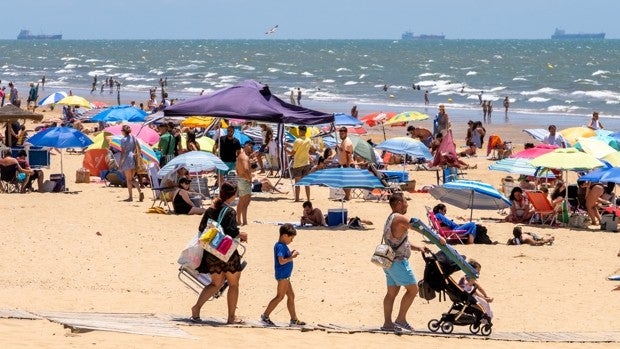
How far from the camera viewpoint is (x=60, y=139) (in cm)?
1920

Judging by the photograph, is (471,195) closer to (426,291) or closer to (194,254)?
(426,291)

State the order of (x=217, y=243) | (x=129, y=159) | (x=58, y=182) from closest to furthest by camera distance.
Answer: (x=217, y=243) < (x=129, y=159) < (x=58, y=182)

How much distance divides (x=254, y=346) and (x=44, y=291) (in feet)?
10.6

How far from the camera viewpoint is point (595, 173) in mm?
16578

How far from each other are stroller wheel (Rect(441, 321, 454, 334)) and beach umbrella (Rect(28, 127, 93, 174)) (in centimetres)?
1065

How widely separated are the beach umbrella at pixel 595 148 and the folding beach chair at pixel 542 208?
1683 millimetres

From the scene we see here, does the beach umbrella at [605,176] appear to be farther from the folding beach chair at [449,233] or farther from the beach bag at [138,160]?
the beach bag at [138,160]

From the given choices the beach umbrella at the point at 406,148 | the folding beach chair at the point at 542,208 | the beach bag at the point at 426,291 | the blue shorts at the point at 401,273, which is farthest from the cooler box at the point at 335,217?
the blue shorts at the point at 401,273

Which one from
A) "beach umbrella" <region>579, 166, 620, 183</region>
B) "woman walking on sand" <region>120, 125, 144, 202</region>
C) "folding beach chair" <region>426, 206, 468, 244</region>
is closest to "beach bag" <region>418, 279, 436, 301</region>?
"folding beach chair" <region>426, 206, 468, 244</region>

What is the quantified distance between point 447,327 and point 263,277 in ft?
9.85

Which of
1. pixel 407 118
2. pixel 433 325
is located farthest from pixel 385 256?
pixel 407 118

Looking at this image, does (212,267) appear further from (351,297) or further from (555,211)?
(555,211)

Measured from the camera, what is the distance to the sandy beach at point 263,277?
30.1 ft

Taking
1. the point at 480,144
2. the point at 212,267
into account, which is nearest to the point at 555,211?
the point at 212,267
